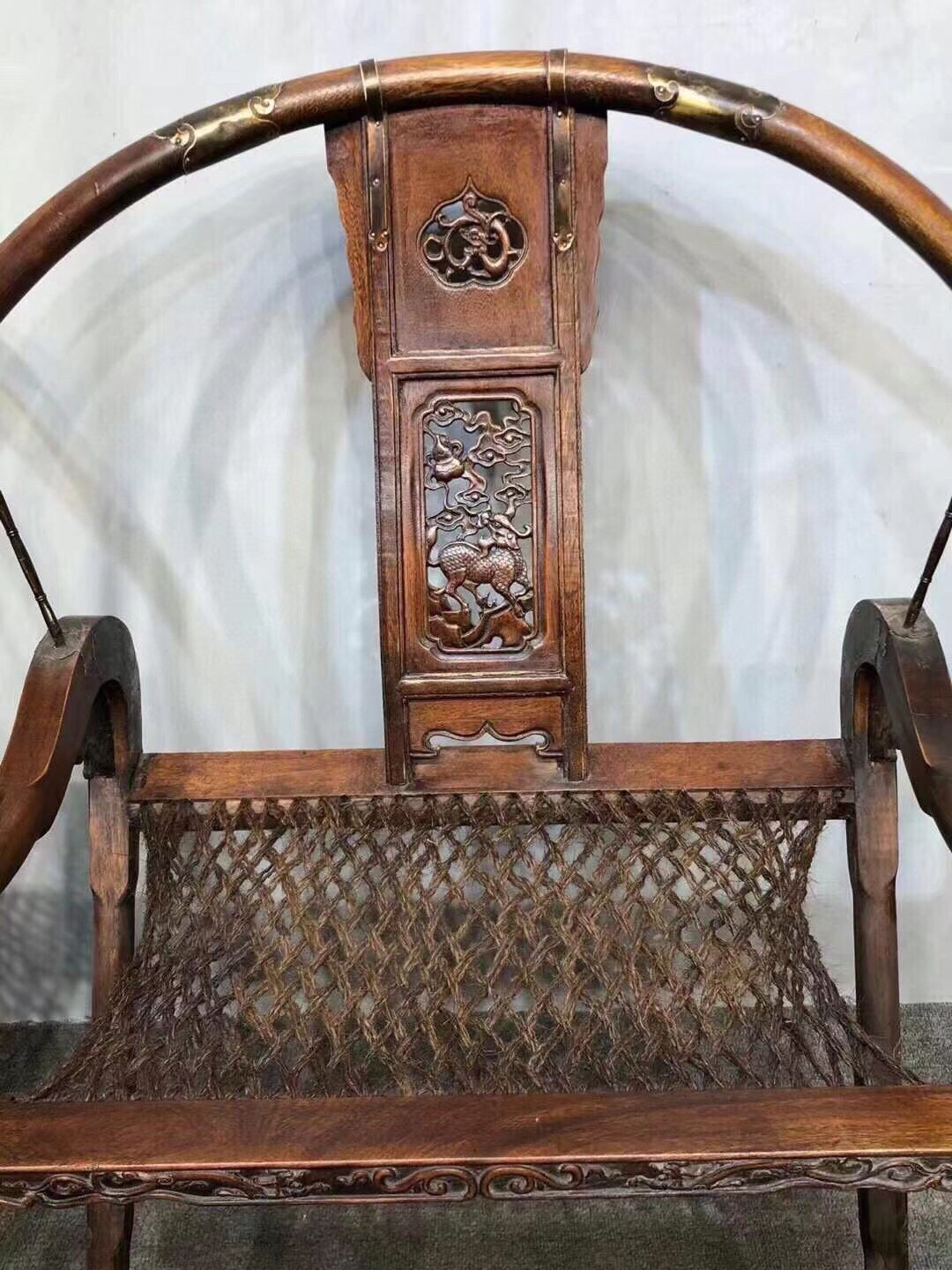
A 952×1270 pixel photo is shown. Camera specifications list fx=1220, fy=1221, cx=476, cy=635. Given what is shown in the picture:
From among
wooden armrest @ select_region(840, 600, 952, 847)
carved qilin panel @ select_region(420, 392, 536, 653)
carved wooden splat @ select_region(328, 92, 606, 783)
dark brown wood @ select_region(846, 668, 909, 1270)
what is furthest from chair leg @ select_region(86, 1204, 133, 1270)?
wooden armrest @ select_region(840, 600, 952, 847)

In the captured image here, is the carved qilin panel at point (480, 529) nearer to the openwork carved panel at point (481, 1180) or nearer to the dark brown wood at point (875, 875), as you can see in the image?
the dark brown wood at point (875, 875)

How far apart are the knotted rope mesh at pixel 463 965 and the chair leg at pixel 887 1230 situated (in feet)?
0.42

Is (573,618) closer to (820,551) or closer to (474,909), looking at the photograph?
(474,909)

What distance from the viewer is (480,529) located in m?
1.16

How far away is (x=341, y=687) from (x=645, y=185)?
2.26 ft

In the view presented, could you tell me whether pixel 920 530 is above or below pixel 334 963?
above

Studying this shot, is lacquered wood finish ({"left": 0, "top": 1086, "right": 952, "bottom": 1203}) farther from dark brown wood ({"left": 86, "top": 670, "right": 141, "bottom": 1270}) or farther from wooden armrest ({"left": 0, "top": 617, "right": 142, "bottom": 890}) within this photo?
dark brown wood ({"left": 86, "top": 670, "right": 141, "bottom": 1270})

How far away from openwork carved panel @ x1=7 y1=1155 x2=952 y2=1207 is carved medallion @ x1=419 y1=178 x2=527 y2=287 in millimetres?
753

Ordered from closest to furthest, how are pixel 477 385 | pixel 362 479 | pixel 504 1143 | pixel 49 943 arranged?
pixel 504 1143
pixel 477 385
pixel 362 479
pixel 49 943

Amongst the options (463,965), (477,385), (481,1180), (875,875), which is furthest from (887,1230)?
(477,385)

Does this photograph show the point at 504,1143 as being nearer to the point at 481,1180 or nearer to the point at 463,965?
the point at 481,1180

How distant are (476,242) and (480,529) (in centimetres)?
26

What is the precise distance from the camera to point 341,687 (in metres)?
1.51

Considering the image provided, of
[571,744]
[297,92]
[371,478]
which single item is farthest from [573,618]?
[297,92]
